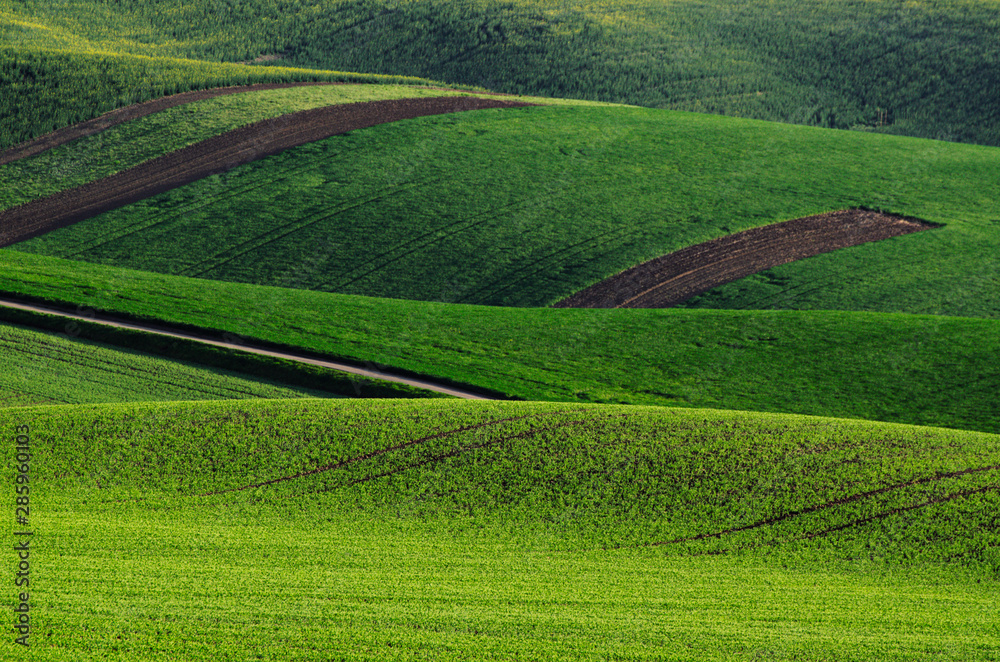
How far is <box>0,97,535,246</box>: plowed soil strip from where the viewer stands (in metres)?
53.2

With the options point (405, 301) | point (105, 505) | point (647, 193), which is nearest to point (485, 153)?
point (647, 193)

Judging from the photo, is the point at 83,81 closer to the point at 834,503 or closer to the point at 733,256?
the point at 733,256

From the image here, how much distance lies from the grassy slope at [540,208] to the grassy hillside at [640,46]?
2506cm

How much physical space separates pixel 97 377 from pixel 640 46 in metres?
80.7

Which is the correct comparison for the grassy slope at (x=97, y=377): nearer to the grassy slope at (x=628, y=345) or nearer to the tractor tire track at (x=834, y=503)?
the grassy slope at (x=628, y=345)

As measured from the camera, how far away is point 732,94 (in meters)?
89.4

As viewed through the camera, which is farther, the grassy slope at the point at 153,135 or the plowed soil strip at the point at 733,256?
the grassy slope at the point at 153,135

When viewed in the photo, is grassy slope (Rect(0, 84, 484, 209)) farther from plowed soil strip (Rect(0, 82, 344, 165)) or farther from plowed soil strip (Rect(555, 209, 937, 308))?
plowed soil strip (Rect(555, 209, 937, 308))

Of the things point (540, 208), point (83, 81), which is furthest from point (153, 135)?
point (540, 208)

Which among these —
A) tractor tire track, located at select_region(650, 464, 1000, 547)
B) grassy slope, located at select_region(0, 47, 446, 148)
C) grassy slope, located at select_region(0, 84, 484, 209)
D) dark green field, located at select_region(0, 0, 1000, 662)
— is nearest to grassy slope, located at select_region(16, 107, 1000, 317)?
dark green field, located at select_region(0, 0, 1000, 662)

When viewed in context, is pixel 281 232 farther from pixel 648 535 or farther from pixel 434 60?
pixel 434 60

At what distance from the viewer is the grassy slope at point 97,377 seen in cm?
3256

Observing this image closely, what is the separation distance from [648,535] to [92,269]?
3637 centimetres

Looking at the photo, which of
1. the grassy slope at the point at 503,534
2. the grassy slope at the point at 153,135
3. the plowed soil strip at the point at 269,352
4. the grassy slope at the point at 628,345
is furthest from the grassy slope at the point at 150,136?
the grassy slope at the point at 503,534
